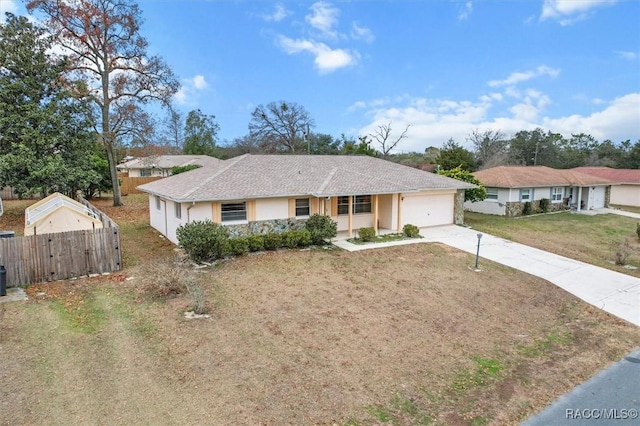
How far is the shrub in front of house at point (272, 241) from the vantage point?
1514 cm

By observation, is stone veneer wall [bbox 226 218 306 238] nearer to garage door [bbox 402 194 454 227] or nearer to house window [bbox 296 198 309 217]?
house window [bbox 296 198 309 217]

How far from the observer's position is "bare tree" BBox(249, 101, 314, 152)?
57.2 m

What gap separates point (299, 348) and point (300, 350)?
0.08 meters

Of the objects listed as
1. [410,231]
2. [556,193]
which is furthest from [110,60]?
[556,193]

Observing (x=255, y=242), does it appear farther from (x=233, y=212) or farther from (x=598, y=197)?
(x=598, y=197)

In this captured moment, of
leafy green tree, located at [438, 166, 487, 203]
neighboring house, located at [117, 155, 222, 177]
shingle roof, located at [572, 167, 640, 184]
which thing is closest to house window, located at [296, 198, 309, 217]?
leafy green tree, located at [438, 166, 487, 203]

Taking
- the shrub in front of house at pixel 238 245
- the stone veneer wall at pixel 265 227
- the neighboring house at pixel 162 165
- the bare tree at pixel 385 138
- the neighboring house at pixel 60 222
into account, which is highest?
the bare tree at pixel 385 138

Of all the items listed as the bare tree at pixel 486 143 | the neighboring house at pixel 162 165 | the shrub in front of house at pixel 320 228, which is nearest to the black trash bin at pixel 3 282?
the shrub in front of house at pixel 320 228

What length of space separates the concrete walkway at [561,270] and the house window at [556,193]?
1462 cm

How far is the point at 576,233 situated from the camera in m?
21.3

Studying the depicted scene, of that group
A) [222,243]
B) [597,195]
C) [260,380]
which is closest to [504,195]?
[597,195]

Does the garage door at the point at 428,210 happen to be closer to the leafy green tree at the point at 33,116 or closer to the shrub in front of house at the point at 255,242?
the shrub in front of house at the point at 255,242

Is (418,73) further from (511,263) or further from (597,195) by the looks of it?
(597,195)

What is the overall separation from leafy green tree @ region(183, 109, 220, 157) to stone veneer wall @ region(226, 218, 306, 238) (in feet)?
173
